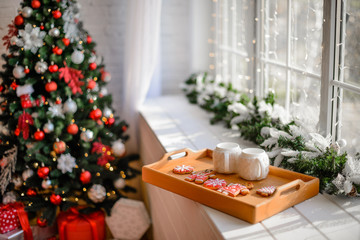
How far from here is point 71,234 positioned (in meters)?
2.40

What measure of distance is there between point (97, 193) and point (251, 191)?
1252 millimetres

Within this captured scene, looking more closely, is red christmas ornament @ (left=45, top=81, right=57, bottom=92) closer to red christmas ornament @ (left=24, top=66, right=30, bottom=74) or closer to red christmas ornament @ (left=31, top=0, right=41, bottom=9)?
red christmas ornament @ (left=24, top=66, right=30, bottom=74)

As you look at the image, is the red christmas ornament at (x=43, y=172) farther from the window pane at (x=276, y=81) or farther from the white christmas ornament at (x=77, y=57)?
the window pane at (x=276, y=81)

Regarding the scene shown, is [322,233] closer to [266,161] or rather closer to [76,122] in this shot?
[266,161]

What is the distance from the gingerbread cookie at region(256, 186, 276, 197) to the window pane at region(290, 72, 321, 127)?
0.47m

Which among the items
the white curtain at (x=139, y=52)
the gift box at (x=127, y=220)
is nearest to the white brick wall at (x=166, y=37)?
the white curtain at (x=139, y=52)

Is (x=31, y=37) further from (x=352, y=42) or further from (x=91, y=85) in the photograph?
(x=352, y=42)

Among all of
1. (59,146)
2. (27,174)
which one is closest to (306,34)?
(59,146)

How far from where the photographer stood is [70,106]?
219 centimetres

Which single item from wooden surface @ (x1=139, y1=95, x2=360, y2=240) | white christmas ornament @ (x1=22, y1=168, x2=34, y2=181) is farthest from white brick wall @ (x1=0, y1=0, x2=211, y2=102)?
white christmas ornament @ (x1=22, y1=168, x2=34, y2=181)

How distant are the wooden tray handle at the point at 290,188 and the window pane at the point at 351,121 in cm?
34

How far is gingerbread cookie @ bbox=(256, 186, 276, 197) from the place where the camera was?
4.32 feet

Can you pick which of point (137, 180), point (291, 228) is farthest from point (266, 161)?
point (137, 180)

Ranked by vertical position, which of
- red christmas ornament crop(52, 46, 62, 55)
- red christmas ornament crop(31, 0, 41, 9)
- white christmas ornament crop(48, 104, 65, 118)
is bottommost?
white christmas ornament crop(48, 104, 65, 118)
